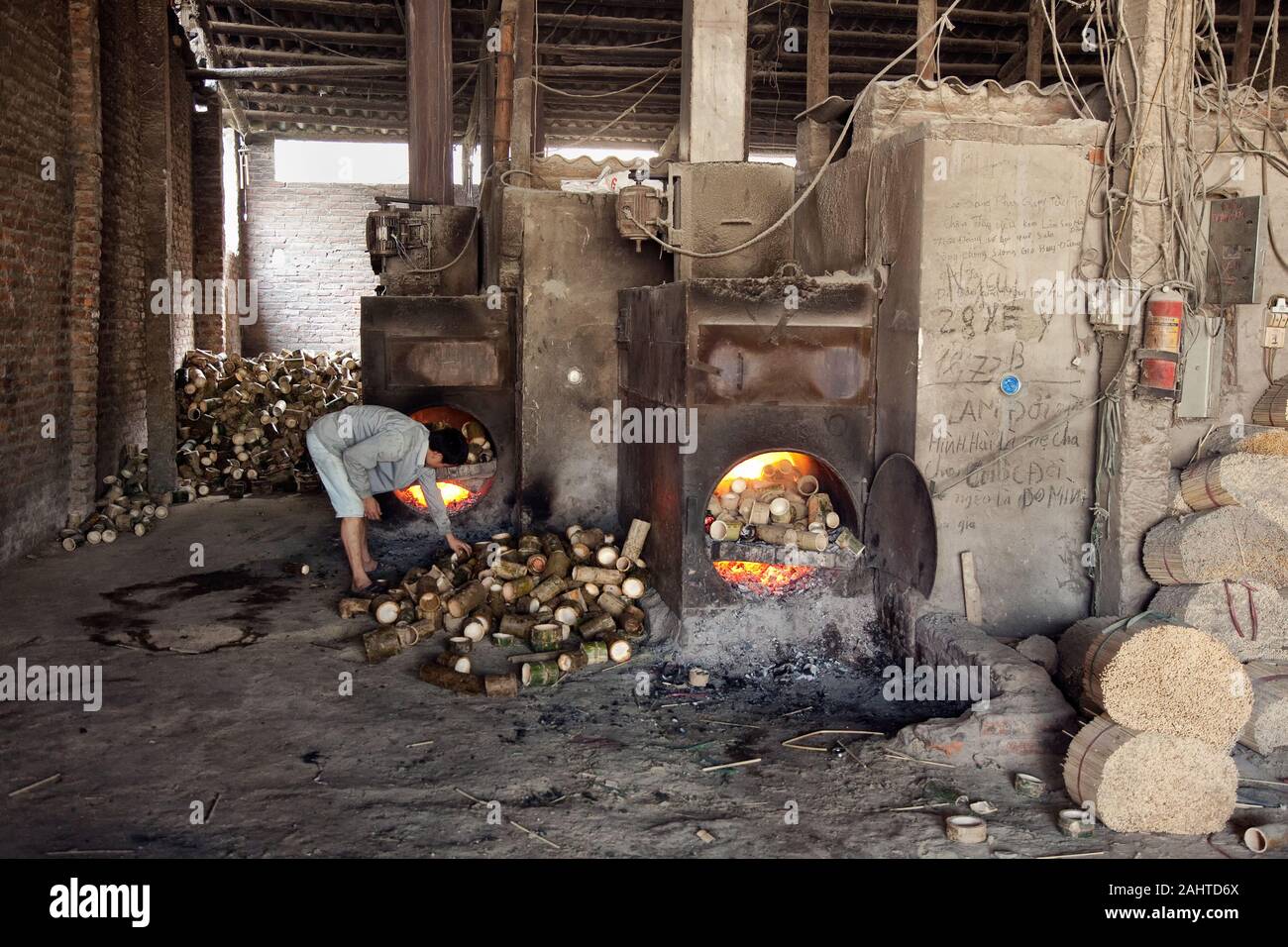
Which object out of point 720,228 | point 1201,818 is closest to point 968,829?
point 1201,818

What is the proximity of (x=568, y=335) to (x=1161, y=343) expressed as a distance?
443 centimetres

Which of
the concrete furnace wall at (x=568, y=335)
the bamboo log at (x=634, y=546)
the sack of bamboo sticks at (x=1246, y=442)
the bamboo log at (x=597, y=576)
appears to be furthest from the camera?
the concrete furnace wall at (x=568, y=335)

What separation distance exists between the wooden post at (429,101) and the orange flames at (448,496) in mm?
2526

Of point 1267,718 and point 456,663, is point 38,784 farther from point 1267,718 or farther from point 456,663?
point 1267,718

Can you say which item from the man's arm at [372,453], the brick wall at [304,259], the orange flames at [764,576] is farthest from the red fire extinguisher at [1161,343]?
the brick wall at [304,259]

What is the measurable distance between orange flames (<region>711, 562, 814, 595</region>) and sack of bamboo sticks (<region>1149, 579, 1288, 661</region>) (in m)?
1.99

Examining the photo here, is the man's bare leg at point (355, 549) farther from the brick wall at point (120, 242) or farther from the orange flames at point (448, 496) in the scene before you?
the brick wall at point (120, 242)

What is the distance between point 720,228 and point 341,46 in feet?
34.0

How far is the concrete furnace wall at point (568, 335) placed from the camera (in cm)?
818

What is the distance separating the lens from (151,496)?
34.5 ft

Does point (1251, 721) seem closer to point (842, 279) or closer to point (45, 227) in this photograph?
point (842, 279)

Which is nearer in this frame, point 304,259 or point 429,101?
point 429,101

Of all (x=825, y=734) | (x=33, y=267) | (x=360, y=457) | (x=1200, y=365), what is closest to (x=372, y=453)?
(x=360, y=457)

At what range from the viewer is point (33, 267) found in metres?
8.23
